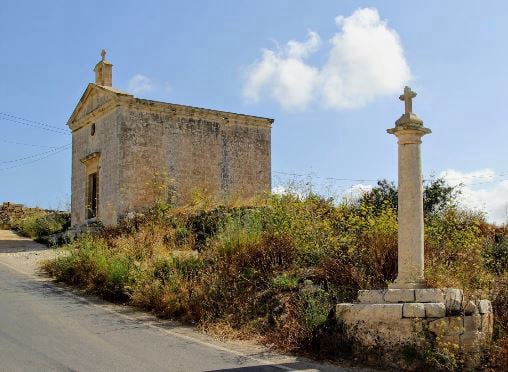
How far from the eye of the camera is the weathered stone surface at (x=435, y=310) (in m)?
8.03

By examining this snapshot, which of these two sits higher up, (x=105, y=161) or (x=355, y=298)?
(x=105, y=161)

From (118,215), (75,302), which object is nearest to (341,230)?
(75,302)

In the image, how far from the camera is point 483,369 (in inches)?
295

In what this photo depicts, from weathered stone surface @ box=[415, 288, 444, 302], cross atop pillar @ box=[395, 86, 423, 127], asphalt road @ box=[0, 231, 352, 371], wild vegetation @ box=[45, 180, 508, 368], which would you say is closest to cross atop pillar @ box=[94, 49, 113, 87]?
wild vegetation @ box=[45, 180, 508, 368]

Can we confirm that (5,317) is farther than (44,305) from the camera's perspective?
No

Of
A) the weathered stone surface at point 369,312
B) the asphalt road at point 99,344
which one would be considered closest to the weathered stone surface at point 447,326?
the weathered stone surface at point 369,312

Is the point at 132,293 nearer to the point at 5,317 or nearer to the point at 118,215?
the point at 5,317

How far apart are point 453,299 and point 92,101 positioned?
2028 cm

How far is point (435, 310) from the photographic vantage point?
26.4ft

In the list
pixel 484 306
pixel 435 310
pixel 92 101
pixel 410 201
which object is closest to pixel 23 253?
pixel 92 101

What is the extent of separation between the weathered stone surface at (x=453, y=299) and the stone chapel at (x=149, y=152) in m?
15.0

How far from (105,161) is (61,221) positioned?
6.87 meters

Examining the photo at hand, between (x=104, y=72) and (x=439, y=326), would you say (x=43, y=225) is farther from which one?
(x=439, y=326)

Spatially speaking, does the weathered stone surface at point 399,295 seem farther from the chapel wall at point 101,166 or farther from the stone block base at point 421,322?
the chapel wall at point 101,166
